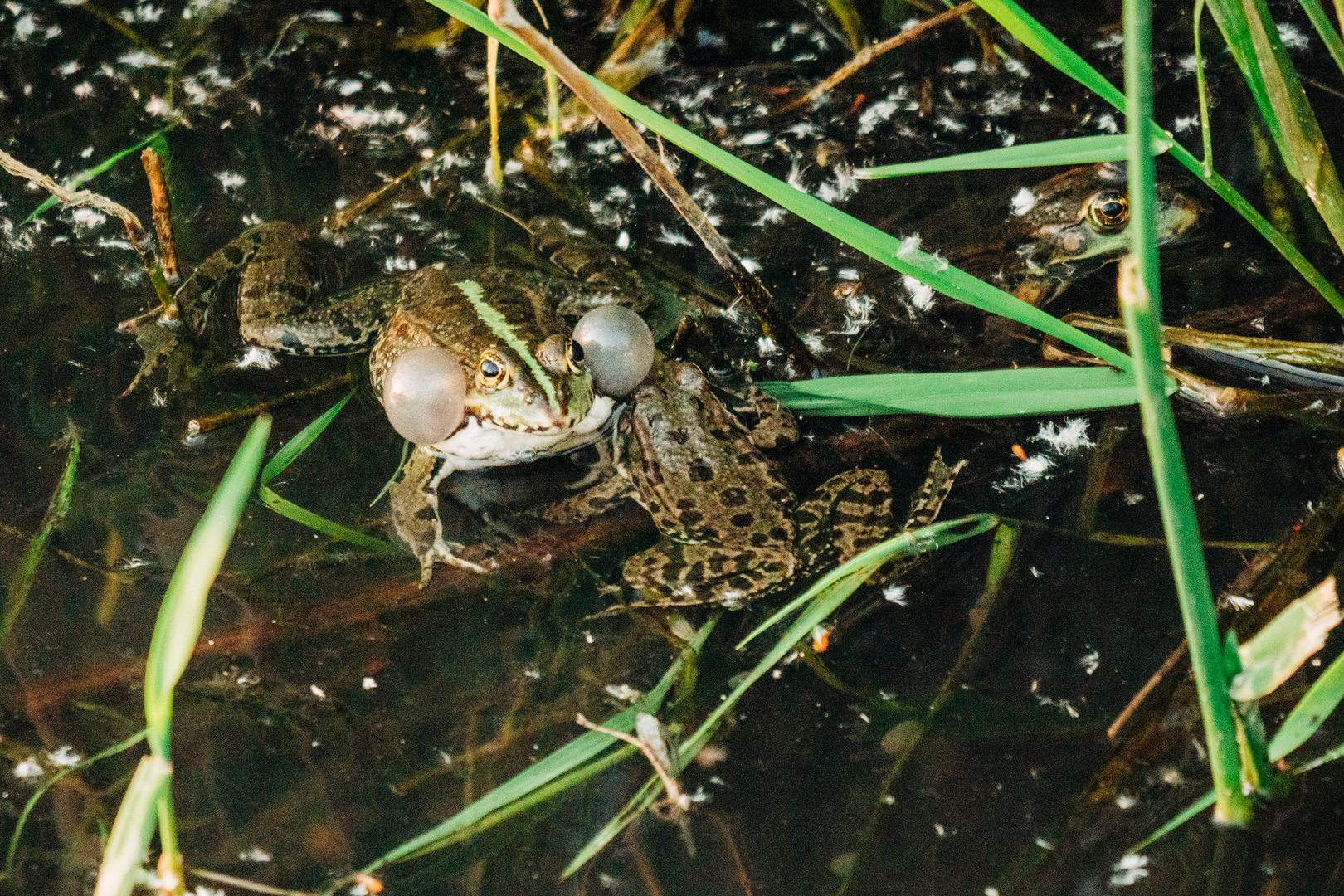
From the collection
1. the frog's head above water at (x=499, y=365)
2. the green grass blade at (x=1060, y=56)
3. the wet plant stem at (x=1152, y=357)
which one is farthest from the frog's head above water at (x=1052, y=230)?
the wet plant stem at (x=1152, y=357)

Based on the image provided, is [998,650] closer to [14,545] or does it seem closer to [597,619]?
[597,619]

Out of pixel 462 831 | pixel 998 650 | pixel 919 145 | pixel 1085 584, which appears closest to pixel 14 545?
pixel 462 831

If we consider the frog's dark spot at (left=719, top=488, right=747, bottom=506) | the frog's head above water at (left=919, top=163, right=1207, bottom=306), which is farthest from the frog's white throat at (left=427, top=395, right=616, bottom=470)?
the frog's head above water at (left=919, top=163, right=1207, bottom=306)

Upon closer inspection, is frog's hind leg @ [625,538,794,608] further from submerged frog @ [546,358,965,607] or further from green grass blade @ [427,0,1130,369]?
green grass blade @ [427,0,1130,369]

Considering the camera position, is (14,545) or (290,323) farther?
(290,323)

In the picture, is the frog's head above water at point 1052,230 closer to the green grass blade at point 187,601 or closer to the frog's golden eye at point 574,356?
the frog's golden eye at point 574,356

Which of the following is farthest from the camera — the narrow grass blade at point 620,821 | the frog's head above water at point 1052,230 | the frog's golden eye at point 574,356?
the frog's head above water at point 1052,230
